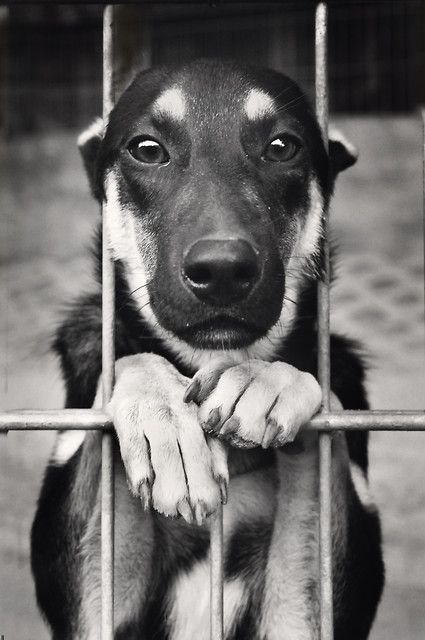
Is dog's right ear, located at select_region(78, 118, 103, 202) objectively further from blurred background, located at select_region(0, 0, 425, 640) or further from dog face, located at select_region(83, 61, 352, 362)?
blurred background, located at select_region(0, 0, 425, 640)

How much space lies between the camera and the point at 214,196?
2.20m

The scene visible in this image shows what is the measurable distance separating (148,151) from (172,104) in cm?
14

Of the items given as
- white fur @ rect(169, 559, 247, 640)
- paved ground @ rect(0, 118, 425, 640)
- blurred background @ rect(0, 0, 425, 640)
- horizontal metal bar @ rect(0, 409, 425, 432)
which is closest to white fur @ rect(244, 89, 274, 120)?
horizontal metal bar @ rect(0, 409, 425, 432)

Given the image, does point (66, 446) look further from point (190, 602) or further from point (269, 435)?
point (269, 435)

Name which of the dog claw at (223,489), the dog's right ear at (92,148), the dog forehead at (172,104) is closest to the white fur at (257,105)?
the dog forehead at (172,104)

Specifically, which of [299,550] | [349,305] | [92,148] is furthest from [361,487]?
[349,305]

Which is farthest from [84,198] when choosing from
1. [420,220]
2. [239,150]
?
[239,150]

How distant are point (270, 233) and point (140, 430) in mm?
636

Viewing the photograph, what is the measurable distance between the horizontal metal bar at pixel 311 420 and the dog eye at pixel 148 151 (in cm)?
83

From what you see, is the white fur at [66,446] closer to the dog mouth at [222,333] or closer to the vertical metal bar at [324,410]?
the dog mouth at [222,333]

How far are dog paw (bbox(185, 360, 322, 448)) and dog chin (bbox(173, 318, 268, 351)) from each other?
17 centimetres

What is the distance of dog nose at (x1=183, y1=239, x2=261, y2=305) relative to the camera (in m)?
2.02

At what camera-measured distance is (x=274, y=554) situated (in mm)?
2342

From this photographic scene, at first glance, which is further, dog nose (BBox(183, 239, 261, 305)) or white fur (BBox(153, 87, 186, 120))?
white fur (BBox(153, 87, 186, 120))
